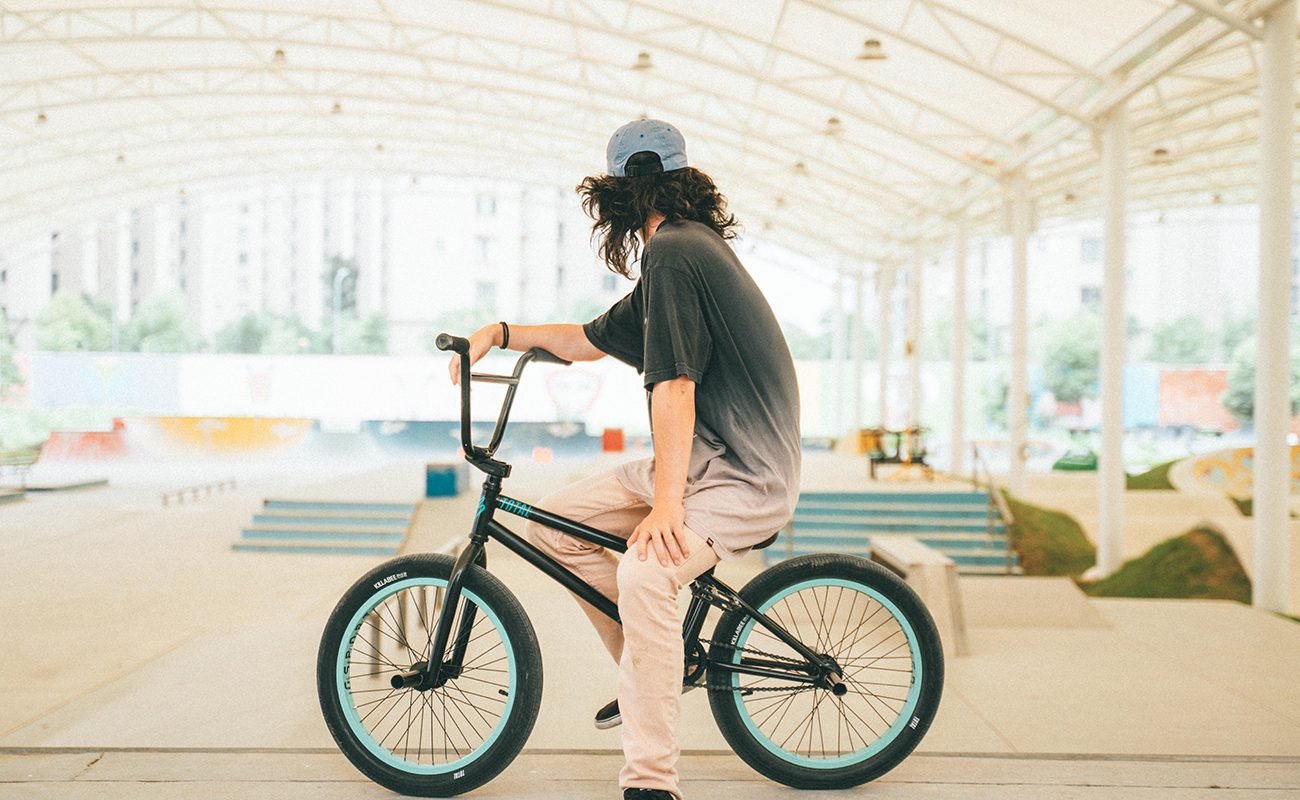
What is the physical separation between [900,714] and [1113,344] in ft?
27.9

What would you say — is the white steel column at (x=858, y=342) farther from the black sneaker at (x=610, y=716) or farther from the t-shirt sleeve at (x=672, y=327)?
the t-shirt sleeve at (x=672, y=327)

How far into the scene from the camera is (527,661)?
230 cm

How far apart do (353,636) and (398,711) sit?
35.8 inches

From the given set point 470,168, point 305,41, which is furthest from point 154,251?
point 305,41

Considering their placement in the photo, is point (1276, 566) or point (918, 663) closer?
point (918, 663)

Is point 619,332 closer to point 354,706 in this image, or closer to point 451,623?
point 451,623

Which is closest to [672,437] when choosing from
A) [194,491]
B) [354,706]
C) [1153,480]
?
[354,706]

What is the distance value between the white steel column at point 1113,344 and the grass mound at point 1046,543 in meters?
1.99

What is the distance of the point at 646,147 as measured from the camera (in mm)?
2268

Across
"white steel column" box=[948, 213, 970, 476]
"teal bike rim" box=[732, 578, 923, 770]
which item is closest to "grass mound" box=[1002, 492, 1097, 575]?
"white steel column" box=[948, 213, 970, 476]

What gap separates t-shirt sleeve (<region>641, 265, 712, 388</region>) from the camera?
2.17 metres

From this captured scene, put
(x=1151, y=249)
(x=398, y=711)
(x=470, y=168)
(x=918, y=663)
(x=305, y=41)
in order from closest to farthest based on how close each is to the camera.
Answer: (x=918, y=663) → (x=398, y=711) → (x=305, y=41) → (x=470, y=168) → (x=1151, y=249)

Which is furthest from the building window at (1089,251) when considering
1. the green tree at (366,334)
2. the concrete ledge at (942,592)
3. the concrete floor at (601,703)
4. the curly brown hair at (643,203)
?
the curly brown hair at (643,203)

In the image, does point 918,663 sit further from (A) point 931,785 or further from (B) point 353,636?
(B) point 353,636
